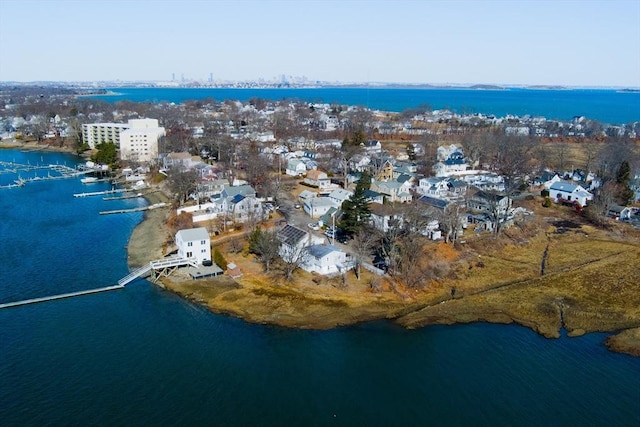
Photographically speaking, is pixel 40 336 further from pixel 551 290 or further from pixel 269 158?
Result: pixel 269 158

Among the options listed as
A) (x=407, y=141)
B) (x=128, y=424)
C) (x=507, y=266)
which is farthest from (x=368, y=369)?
(x=407, y=141)

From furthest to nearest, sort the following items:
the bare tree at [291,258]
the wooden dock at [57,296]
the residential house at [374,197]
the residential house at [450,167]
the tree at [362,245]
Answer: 1. the residential house at [450,167]
2. the residential house at [374,197]
3. the tree at [362,245]
4. the bare tree at [291,258]
5. the wooden dock at [57,296]

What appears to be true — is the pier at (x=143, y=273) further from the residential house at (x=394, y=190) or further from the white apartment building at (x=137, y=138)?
the white apartment building at (x=137, y=138)

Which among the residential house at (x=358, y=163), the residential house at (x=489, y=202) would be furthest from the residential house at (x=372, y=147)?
the residential house at (x=489, y=202)

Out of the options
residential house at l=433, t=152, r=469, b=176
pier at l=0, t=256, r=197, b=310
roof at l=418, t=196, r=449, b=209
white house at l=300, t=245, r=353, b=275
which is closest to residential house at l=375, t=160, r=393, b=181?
residential house at l=433, t=152, r=469, b=176

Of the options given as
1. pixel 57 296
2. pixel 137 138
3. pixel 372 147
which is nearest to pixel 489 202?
pixel 57 296

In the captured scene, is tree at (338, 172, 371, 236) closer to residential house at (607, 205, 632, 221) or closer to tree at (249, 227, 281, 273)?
tree at (249, 227, 281, 273)
